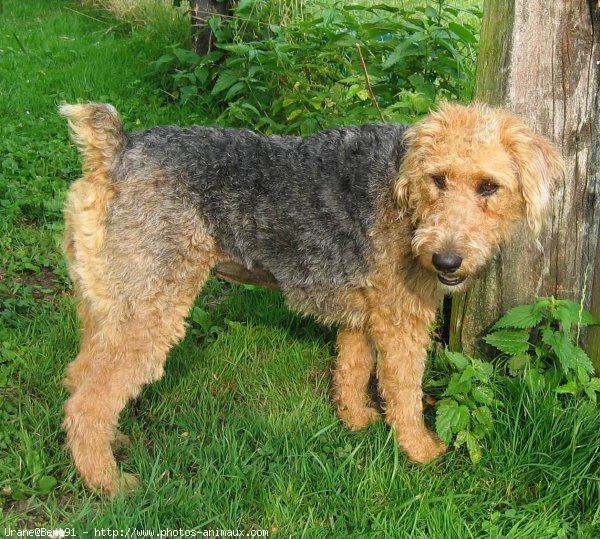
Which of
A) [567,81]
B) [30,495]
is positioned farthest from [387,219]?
[30,495]

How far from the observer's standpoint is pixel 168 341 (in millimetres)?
3104

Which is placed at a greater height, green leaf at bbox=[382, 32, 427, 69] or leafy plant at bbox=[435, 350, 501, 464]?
green leaf at bbox=[382, 32, 427, 69]

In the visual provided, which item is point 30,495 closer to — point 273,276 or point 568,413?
point 273,276

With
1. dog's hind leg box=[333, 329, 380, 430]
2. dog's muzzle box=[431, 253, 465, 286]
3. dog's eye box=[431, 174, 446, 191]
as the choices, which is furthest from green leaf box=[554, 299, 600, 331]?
dog's hind leg box=[333, 329, 380, 430]

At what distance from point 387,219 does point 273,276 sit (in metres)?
0.65

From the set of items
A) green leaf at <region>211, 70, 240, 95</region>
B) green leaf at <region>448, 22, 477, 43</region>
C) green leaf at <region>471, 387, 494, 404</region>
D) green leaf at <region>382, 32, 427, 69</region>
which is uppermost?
green leaf at <region>448, 22, 477, 43</region>

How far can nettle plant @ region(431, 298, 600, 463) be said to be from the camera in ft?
9.73

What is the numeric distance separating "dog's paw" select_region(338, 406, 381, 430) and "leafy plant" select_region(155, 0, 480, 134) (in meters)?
1.66

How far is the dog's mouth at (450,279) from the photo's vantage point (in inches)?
106

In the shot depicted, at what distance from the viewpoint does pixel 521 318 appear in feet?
10.1

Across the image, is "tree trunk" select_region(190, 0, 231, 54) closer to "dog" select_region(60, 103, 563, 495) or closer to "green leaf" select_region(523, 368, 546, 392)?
"dog" select_region(60, 103, 563, 495)

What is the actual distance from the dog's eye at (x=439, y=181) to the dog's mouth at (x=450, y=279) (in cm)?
37

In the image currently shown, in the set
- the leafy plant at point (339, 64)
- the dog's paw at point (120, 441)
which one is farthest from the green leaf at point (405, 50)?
the dog's paw at point (120, 441)

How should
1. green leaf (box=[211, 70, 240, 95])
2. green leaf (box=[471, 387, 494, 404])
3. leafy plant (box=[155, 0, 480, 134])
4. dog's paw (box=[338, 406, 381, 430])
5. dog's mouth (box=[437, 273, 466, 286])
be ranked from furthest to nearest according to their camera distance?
1. green leaf (box=[211, 70, 240, 95])
2. leafy plant (box=[155, 0, 480, 134])
3. dog's paw (box=[338, 406, 381, 430])
4. green leaf (box=[471, 387, 494, 404])
5. dog's mouth (box=[437, 273, 466, 286])
